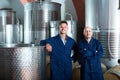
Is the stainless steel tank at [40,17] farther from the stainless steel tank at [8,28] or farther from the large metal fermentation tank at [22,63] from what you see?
the large metal fermentation tank at [22,63]

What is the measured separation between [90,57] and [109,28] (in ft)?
4.98

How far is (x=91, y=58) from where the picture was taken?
117 inches

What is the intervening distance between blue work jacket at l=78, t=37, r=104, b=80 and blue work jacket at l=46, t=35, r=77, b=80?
0.18m

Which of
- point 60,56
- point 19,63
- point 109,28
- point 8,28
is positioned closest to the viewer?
point 19,63

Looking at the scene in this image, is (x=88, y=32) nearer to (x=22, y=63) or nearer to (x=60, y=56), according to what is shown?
(x=60, y=56)

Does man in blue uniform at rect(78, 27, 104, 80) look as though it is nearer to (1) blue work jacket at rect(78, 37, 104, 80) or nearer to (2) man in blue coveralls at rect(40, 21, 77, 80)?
(1) blue work jacket at rect(78, 37, 104, 80)

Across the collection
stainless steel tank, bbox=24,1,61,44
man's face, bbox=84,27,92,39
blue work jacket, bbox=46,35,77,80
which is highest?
stainless steel tank, bbox=24,1,61,44

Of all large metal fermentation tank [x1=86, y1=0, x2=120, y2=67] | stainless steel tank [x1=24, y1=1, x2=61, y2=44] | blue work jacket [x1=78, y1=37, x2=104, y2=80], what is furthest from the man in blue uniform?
stainless steel tank [x1=24, y1=1, x2=61, y2=44]

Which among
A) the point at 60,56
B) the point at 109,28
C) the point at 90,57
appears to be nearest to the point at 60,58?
the point at 60,56

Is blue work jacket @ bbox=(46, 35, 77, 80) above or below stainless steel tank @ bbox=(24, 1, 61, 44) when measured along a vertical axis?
below

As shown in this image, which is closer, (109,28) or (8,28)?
(109,28)

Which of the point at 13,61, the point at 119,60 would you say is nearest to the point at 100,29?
the point at 119,60

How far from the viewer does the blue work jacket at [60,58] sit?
10.0 ft

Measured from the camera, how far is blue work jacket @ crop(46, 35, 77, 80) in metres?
3.06
